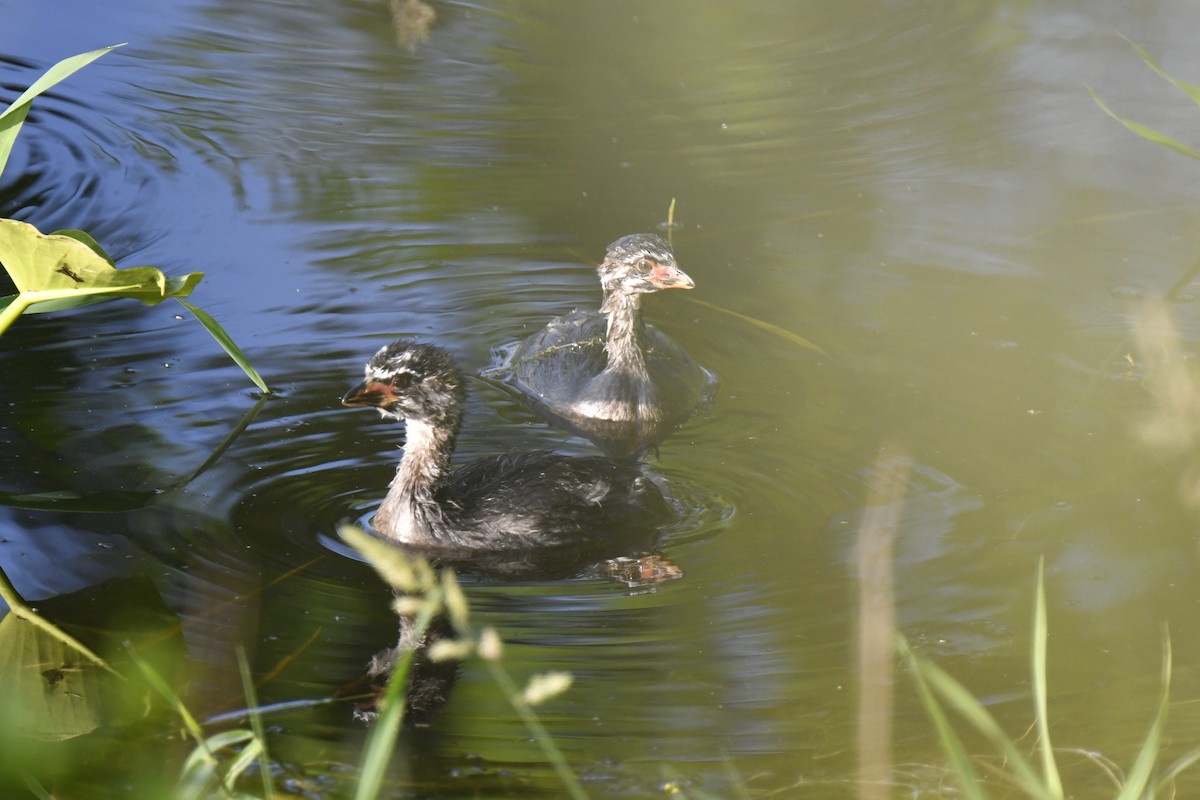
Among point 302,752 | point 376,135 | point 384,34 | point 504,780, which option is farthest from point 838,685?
point 384,34

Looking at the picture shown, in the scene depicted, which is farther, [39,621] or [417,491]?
[417,491]

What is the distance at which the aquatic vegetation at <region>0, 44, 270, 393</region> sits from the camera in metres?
4.37

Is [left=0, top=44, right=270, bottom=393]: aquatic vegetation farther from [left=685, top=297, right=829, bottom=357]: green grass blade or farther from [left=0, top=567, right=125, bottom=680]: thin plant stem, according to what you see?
[left=685, top=297, right=829, bottom=357]: green grass blade

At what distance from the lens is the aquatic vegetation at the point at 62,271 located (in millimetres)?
4367

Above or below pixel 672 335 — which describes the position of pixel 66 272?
above

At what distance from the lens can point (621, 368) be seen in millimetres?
7289

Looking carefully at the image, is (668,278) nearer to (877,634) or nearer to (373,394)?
(373,394)

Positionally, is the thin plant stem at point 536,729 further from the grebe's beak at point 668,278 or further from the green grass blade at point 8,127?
the grebe's beak at point 668,278

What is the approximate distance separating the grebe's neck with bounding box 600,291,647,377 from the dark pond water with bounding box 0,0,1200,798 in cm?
42

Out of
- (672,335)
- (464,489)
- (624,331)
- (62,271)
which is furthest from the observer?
(672,335)

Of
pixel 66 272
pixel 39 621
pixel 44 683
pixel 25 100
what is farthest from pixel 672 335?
→ pixel 44 683

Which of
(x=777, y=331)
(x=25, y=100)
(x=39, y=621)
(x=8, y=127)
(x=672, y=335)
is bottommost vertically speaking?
(x=672, y=335)

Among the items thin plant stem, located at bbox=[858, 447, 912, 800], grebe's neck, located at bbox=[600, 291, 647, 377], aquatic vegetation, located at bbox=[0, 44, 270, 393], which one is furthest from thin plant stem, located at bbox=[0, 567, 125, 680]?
grebe's neck, located at bbox=[600, 291, 647, 377]

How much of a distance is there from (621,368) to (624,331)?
0.28m
